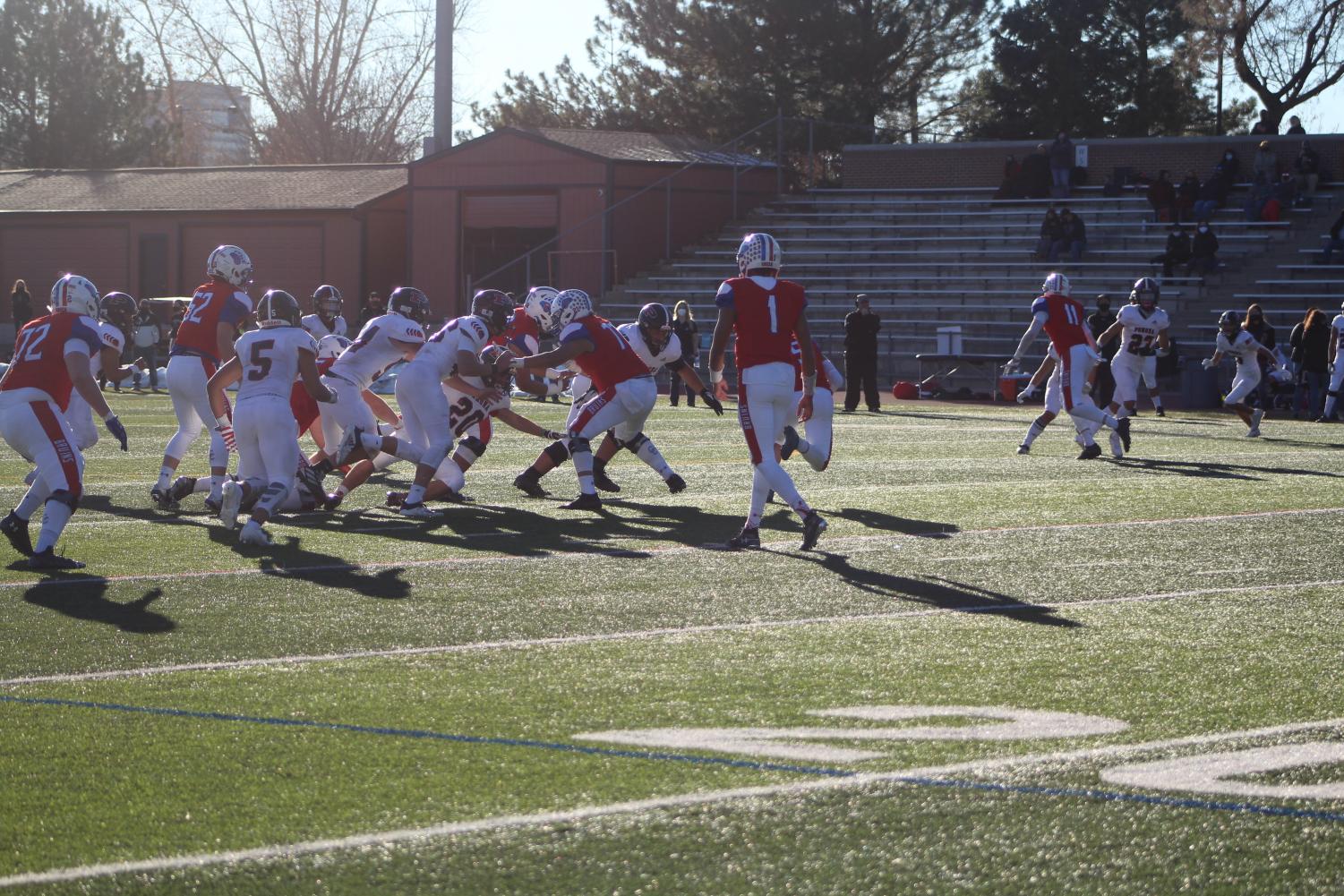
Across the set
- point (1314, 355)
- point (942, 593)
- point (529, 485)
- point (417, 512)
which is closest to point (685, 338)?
point (1314, 355)

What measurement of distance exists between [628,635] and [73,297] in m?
4.54

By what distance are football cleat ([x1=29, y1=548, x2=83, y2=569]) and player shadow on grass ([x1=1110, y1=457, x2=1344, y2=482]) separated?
982 centimetres

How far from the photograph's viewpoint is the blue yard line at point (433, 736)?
201 inches

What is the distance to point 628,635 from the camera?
7.33m

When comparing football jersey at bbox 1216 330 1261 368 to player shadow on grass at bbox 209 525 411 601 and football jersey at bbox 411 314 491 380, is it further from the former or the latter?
player shadow on grass at bbox 209 525 411 601

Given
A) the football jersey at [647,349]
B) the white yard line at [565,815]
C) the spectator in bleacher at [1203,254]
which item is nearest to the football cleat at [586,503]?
the football jersey at [647,349]

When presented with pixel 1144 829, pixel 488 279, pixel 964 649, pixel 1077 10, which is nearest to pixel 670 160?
pixel 488 279

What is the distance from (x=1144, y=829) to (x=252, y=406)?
23.1 ft

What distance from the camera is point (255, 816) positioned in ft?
15.1

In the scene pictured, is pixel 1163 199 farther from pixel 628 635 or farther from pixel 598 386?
pixel 628 635

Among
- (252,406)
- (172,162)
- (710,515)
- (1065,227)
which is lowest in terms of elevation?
(710,515)

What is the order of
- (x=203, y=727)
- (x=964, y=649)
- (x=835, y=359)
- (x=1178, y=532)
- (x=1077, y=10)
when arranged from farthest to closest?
1. (x=1077, y=10)
2. (x=835, y=359)
3. (x=1178, y=532)
4. (x=964, y=649)
5. (x=203, y=727)

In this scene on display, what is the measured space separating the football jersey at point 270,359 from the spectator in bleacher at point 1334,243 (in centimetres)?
2604

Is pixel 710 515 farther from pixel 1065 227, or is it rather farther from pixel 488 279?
pixel 488 279
